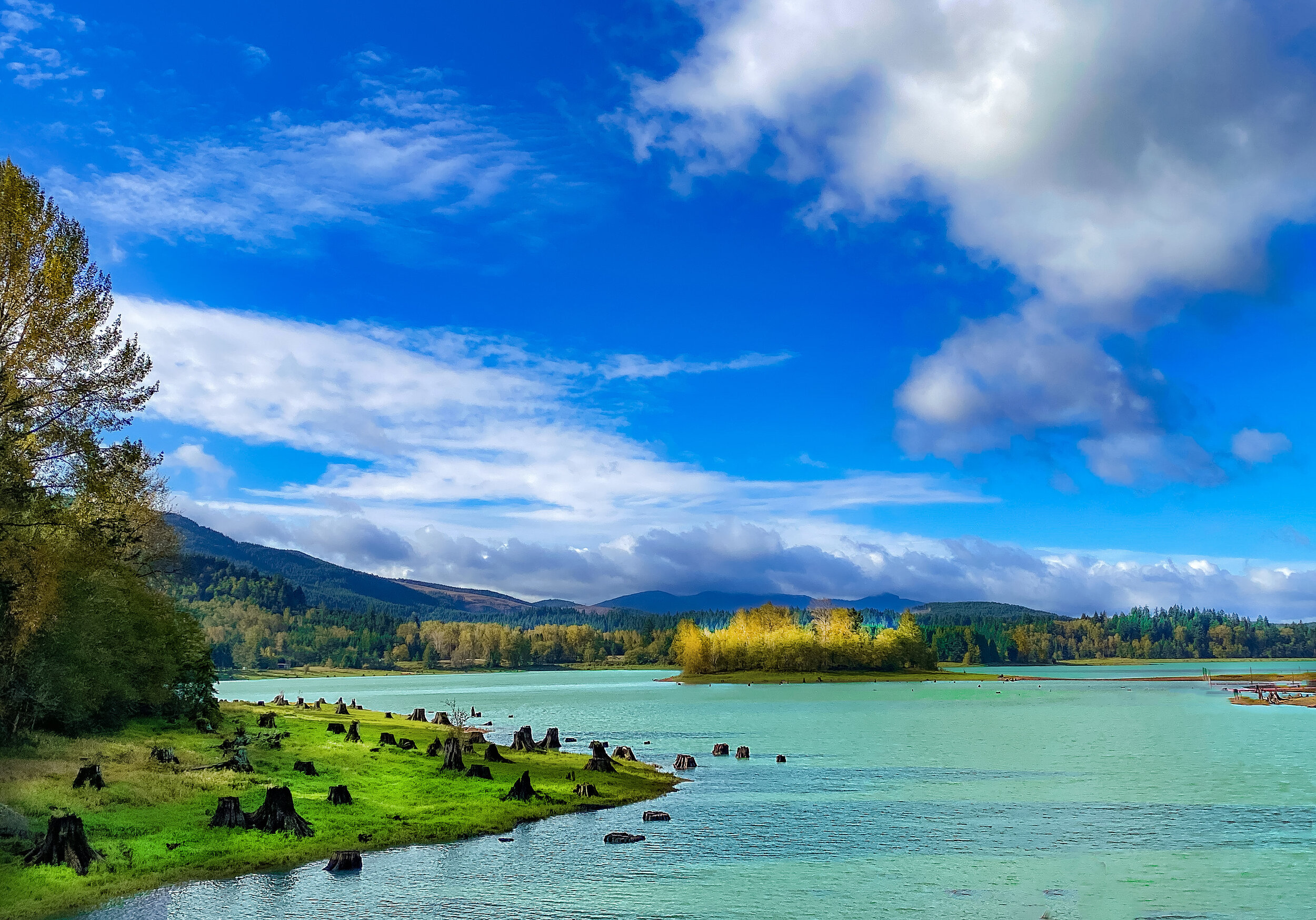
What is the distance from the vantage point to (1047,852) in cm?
3969

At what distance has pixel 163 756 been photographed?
4884 cm

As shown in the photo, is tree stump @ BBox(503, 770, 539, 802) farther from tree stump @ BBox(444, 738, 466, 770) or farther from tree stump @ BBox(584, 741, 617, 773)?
tree stump @ BBox(584, 741, 617, 773)

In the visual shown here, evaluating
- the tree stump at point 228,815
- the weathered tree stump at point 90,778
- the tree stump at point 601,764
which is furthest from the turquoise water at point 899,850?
the weathered tree stump at point 90,778

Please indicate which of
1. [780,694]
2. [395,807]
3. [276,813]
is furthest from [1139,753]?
[780,694]

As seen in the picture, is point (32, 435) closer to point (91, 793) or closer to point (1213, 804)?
point (91, 793)

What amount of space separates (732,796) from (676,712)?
3311 inches

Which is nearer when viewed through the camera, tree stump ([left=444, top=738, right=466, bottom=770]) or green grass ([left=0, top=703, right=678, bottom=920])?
green grass ([left=0, top=703, right=678, bottom=920])

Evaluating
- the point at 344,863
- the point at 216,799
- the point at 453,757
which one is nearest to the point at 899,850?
the point at 344,863

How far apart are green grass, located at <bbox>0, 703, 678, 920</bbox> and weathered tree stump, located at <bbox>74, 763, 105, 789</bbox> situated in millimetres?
495

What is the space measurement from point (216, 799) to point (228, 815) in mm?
4684

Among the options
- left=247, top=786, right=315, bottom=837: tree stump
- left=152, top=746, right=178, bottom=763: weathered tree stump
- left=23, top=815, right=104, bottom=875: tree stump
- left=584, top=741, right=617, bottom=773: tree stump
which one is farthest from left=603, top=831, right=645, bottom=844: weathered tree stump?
left=152, top=746, right=178, bottom=763: weathered tree stump

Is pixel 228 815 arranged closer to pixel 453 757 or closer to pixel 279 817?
pixel 279 817

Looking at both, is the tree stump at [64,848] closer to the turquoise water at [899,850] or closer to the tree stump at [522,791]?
A: the turquoise water at [899,850]

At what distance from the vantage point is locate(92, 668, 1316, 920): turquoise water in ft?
102
